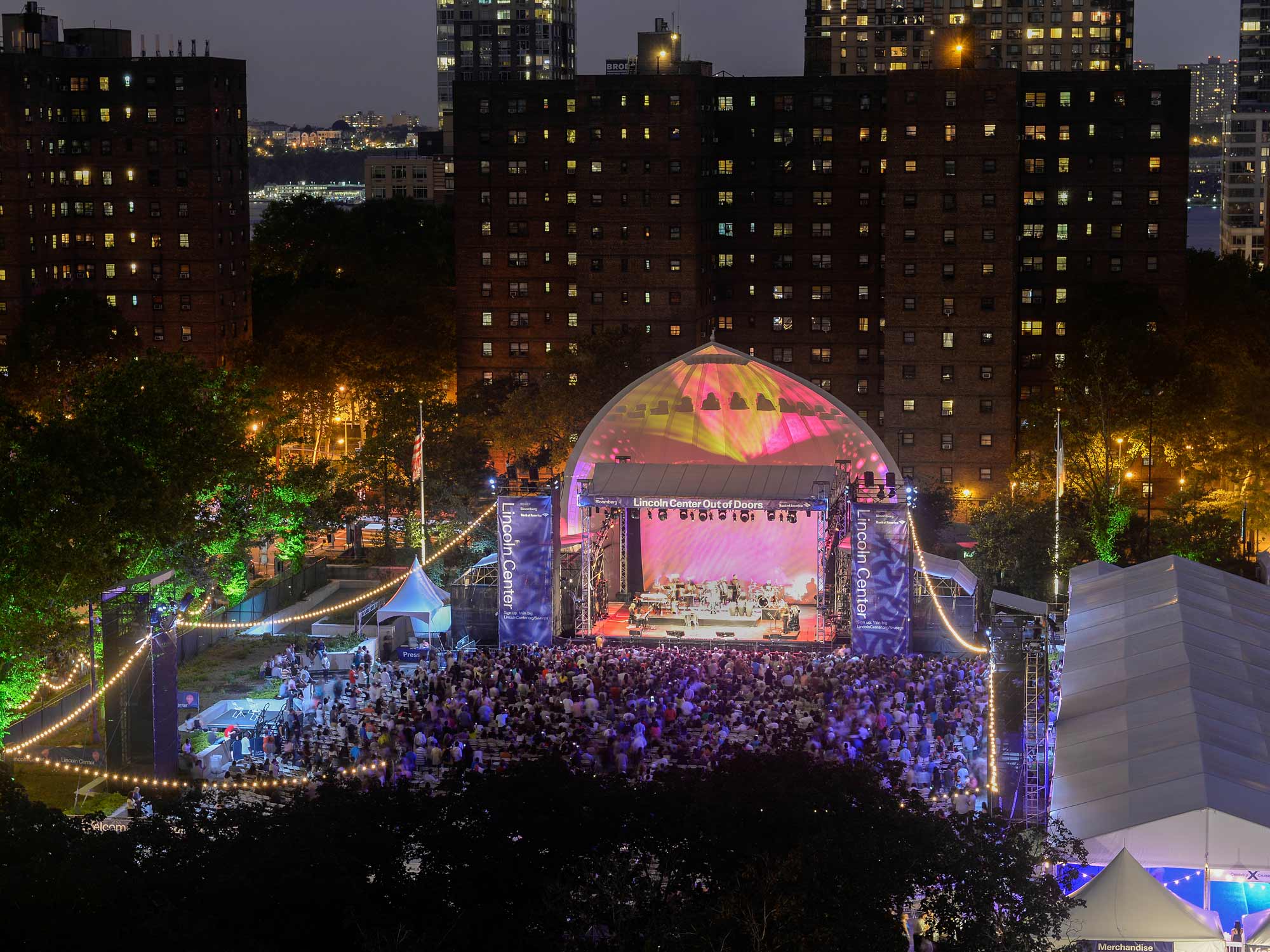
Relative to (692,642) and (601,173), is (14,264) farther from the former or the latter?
(692,642)

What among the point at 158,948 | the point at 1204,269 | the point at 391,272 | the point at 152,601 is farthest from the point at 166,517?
the point at 1204,269

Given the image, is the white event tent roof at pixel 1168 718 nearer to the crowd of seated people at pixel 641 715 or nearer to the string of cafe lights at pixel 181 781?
the crowd of seated people at pixel 641 715

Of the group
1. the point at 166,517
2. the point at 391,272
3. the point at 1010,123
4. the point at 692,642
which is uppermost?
the point at 1010,123

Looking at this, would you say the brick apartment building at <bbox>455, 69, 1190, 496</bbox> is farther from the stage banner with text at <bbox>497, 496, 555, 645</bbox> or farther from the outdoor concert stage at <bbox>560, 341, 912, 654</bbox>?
the stage banner with text at <bbox>497, 496, 555, 645</bbox>

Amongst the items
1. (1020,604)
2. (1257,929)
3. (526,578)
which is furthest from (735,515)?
(1257,929)

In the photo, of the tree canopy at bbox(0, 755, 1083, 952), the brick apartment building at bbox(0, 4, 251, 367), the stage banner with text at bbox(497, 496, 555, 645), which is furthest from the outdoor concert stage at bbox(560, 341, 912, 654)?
the brick apartment building at bbox(0, 4, 251, 367)

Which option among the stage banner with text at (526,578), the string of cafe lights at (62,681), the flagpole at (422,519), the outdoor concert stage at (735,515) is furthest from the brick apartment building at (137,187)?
the string of cafe lights at (62,681)

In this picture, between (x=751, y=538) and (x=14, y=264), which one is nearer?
(x=751, y=538)
